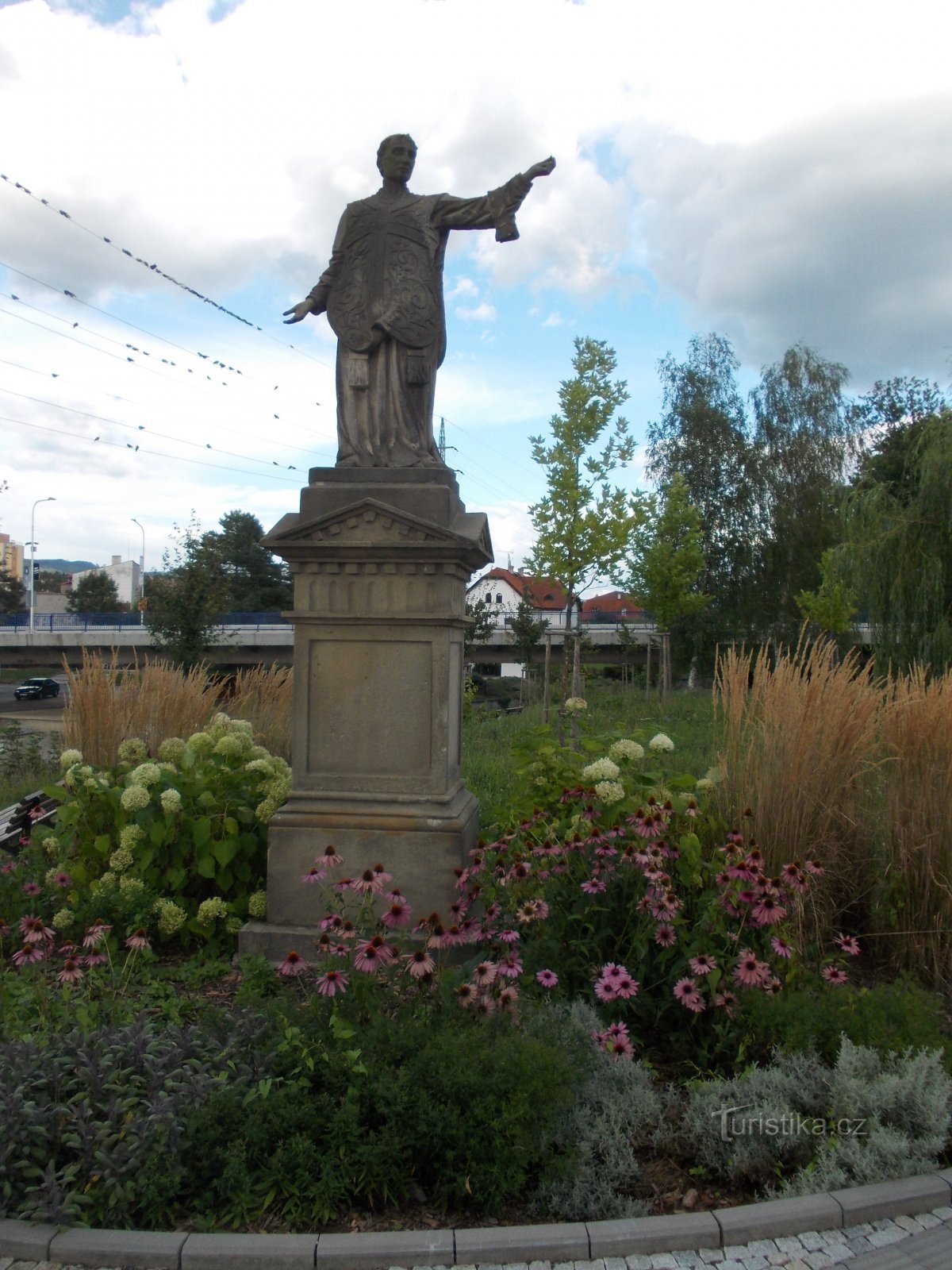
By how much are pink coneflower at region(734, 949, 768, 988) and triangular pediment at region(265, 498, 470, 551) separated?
7.00ft

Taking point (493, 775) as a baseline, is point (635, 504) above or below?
above

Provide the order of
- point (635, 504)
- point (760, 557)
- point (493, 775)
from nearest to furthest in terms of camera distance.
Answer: point (493, 775)
point (635, 504)
point (760, 557)

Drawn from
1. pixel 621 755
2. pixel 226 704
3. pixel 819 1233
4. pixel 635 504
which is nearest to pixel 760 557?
pixel 635 504

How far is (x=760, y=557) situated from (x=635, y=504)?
533 inches

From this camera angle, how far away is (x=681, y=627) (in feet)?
97.4

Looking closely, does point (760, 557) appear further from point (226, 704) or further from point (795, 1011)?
point (795, 1011)

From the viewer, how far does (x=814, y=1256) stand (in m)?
2.32

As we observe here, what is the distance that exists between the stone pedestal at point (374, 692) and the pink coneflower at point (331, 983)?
1.40 meters

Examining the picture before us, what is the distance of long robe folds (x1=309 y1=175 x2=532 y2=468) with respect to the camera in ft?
15.0

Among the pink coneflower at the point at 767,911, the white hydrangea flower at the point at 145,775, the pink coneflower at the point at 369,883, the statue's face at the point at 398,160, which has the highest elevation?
the statue's face at the point at 398,160

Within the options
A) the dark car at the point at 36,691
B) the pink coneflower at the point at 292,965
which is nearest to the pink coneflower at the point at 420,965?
the pink coneflower at the point at 292,965

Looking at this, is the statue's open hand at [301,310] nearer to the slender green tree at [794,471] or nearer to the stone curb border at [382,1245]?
the stone curb border at [382,1245]

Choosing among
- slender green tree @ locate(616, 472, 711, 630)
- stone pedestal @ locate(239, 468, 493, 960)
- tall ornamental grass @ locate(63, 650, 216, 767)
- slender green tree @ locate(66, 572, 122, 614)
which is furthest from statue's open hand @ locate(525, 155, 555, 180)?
slender green tree @ locate(66, 572, 122, 614)

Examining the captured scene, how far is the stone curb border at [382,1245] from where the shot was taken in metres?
2.24
